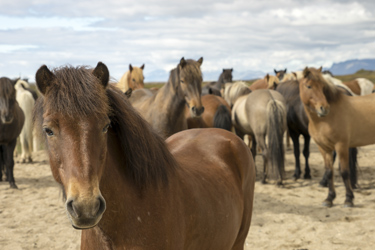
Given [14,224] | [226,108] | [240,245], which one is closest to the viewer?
[240,245]

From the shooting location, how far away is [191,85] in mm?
6031

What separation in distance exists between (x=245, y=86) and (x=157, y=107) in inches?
199

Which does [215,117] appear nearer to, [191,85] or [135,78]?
[191,85]

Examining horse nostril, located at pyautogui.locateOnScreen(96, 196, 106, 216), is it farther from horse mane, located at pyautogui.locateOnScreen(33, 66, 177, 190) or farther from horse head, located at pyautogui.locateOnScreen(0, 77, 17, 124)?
horse head, located at pyautogui.locateOnScreen(0, 77, 17, 124)

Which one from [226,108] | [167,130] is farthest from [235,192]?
[226,108]

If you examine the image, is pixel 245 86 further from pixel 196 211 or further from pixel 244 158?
pixel 196 211

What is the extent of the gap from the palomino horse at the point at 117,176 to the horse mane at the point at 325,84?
437 centimetres

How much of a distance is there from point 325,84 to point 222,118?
2502 mm

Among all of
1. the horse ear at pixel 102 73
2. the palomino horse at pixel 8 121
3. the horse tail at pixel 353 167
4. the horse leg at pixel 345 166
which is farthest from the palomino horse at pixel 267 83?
the horse ear at pixel 102 73

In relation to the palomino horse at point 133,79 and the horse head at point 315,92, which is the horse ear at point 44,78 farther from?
the palomino horse at point 133,79

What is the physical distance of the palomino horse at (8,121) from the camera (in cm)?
734

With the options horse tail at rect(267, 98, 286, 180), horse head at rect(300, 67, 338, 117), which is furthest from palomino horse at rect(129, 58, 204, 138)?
horse tail at rect(267, 98, 286, 180)

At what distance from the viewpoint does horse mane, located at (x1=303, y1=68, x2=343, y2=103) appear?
6234 millimetres

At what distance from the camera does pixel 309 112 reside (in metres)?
6.43
